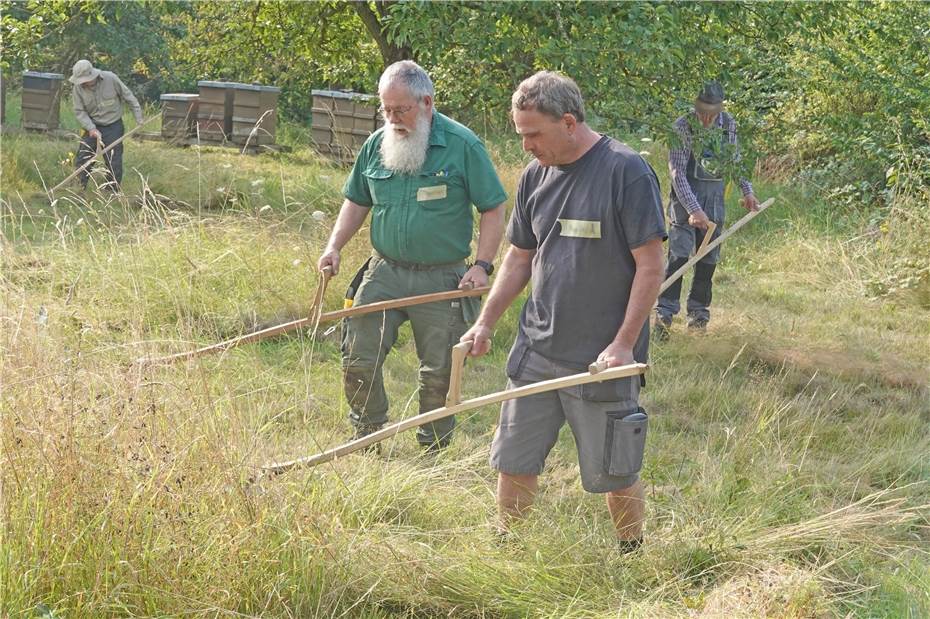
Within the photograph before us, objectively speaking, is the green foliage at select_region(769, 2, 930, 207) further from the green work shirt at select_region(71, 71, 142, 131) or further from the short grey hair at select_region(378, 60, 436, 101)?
the short grey hair at select_region(378, 60, 436, 101)

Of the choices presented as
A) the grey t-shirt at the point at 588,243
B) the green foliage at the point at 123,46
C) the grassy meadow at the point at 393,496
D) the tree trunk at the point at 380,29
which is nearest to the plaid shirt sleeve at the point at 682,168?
the grassy meadow at the point at 393,496

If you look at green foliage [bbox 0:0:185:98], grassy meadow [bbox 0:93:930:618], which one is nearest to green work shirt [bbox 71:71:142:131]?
grassy meadow [bbox 0:93:930:618]

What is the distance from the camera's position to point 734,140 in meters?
7.59

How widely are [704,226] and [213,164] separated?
7764 mm

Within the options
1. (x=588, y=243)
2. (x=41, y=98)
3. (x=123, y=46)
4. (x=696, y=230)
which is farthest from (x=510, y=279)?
(x=123, y=46)

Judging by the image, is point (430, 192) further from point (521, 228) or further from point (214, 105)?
point (214, 105)

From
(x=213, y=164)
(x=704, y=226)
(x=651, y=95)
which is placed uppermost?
(x=651, y=95)

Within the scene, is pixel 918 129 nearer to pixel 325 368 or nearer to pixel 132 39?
pixel 325 368

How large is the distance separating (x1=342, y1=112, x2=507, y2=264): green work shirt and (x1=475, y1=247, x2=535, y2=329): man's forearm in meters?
0.91

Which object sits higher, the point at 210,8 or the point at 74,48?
the point at 210,8

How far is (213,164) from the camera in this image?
13.5 meters

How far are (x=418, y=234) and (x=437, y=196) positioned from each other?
0.61 ft

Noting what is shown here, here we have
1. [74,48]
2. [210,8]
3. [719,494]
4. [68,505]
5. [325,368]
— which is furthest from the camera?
[74,48]

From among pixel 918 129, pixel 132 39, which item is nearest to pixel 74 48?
pixel 132 39
